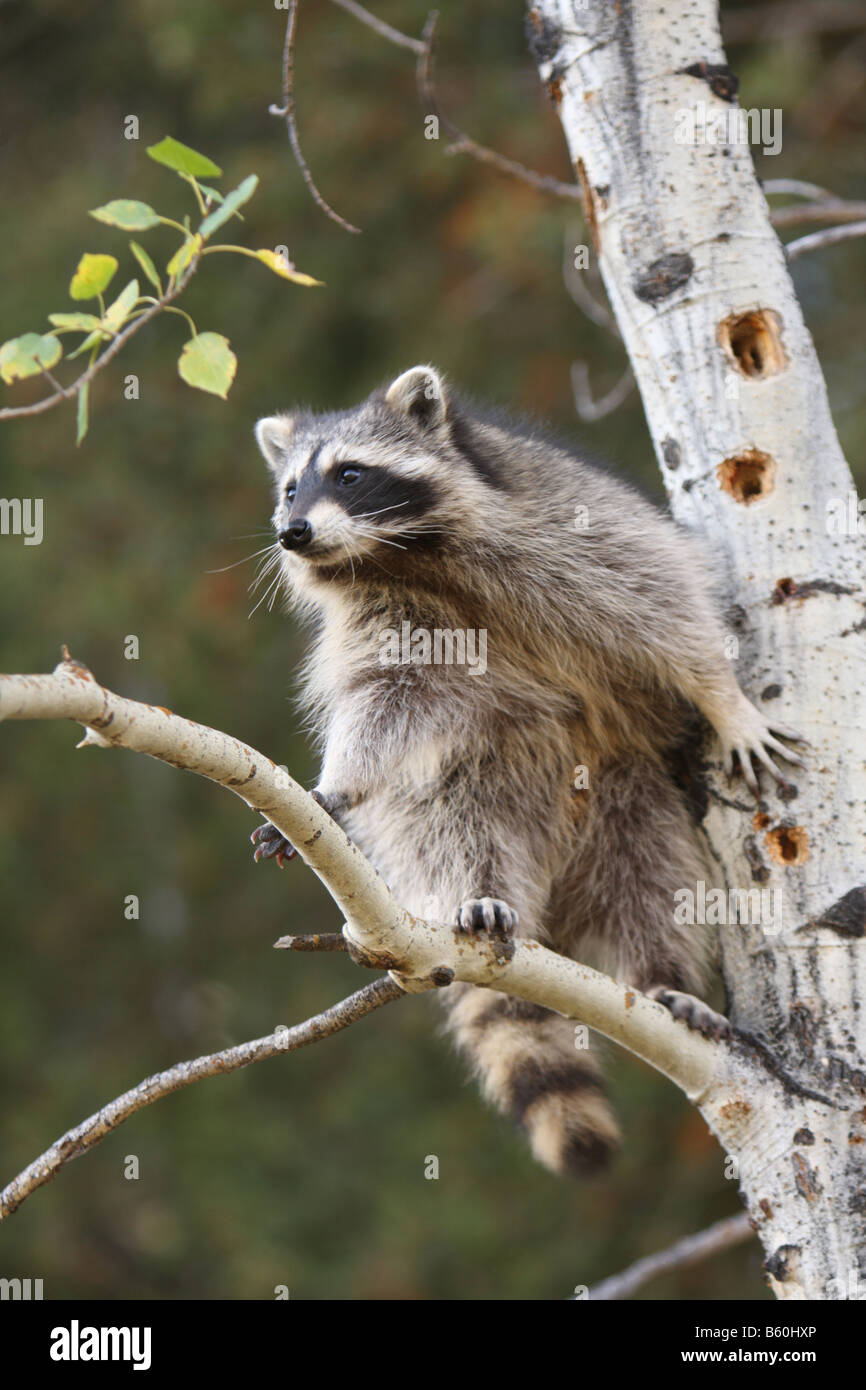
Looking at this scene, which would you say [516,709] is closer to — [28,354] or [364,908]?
[364,908]

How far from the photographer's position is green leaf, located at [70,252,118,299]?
240cm

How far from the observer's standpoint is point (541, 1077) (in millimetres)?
3652

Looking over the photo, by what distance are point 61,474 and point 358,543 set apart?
456 centimetres

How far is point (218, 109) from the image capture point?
6715 mm

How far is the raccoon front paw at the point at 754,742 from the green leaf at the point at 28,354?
1.52 m

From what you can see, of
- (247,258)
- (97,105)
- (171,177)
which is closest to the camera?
(171,177)

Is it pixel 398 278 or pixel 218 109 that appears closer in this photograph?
pixel 218 109

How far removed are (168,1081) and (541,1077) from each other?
58.0 inches

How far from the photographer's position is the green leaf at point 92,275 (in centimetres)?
240

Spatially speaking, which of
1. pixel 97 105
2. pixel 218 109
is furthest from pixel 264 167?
pixel 97 105

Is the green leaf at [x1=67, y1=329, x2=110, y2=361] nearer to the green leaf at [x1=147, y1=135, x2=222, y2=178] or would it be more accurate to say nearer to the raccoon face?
the green leaf at [x1=147, y1=135, x2=222, y2=178]

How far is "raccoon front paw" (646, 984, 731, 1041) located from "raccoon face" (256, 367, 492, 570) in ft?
4.15

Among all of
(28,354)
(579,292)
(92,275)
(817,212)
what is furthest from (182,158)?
(579,292)

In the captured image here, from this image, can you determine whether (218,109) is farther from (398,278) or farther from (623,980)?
(623,980)
